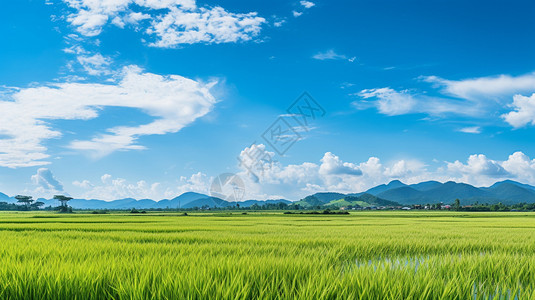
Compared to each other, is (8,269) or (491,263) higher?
(8,269)

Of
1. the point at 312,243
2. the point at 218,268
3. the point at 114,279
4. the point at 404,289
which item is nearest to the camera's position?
the point at 404,289

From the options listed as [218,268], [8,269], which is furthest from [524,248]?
[8,269]

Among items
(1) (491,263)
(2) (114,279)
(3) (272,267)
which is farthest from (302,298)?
(1) (491,263)

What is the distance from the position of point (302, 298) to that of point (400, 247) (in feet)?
23.7

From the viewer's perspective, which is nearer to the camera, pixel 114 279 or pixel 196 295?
pixel 196 295

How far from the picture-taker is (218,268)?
15.3 feet

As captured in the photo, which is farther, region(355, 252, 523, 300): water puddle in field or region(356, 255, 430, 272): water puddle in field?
region(356, 255, 430, 272): water puddle in field

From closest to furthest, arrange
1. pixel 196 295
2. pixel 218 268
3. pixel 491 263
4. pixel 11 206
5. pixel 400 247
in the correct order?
pixel 196 295
pixel 218 268
pixel 491 263
pixel 400 247
pixel 11 206

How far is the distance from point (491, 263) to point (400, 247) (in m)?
3.52

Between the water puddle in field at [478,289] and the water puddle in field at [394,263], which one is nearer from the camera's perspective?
the water puddle in field at [478,289]

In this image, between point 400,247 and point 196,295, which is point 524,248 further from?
point 196,295

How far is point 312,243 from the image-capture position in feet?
34.0

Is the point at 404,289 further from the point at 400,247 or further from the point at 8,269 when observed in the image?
the point at 400,247

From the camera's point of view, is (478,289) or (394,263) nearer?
(478,289)
